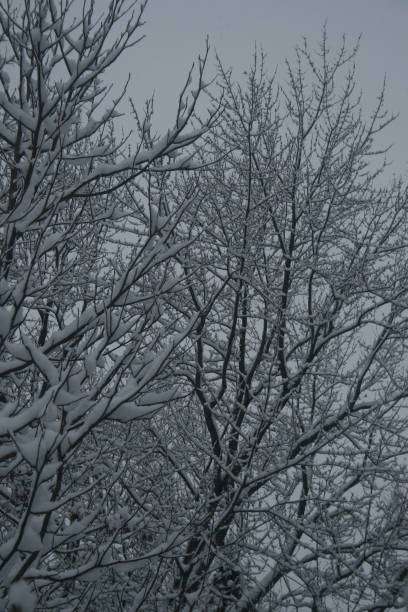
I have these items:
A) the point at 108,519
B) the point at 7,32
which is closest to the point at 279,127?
the point at 7,32

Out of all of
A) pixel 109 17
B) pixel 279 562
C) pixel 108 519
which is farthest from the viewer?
pixel 279 562

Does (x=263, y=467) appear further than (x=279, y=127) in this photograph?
No

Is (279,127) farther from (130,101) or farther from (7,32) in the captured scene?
(7,32)

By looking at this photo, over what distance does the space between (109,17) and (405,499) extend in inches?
178

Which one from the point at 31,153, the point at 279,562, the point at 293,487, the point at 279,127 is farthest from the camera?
the point at 279,127

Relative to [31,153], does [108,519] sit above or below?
below

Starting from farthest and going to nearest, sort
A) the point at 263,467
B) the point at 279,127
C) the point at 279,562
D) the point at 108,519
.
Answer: the point at 279,127 → the point at 263,467 → the point at 279,562 → the point at 108,519

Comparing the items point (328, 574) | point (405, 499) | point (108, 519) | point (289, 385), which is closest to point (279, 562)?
point (328, 574)

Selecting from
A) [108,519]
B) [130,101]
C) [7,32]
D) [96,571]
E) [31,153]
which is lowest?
[96,571]

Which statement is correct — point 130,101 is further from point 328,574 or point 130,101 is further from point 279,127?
point 328,574

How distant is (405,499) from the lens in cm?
477

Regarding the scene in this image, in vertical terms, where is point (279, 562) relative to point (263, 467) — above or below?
below

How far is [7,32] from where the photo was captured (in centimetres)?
314

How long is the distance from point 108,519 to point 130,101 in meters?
4.19
